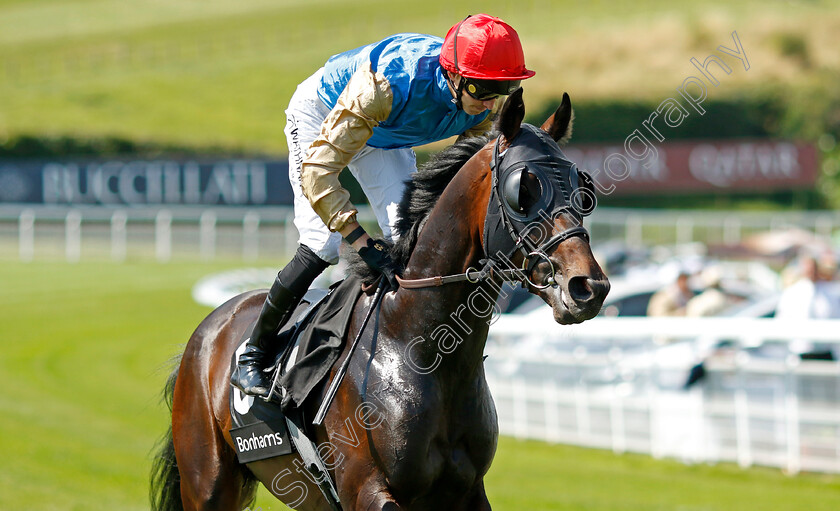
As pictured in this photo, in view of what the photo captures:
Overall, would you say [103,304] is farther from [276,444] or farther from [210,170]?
[276,444]

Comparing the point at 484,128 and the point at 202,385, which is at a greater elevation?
the point at 484,128

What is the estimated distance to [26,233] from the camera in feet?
69.3

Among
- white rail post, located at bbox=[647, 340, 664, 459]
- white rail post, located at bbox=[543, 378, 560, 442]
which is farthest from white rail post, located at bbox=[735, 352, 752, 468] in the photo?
white rail post, located at bbox=[543, 378, 560, 442]

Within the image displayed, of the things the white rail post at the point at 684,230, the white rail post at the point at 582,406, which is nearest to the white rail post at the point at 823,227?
the white rail post at the point at 684,230

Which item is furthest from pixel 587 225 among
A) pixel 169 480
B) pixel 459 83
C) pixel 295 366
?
pixel 459 83

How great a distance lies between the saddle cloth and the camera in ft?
10.8

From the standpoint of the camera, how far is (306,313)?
3.57 meters

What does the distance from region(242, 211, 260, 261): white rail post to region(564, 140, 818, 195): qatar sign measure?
13.7 metres

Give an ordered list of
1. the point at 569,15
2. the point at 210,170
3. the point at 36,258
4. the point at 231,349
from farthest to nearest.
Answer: the point at 569,15, the point at 210,170, the point at 36,258, the point at 231,349

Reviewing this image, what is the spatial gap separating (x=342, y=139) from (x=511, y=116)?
59 centimetres

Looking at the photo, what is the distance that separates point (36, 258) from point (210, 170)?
5.08 meters

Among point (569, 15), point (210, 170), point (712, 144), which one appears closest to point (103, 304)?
point (210, 170)

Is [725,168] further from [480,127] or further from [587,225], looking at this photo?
[480,127]

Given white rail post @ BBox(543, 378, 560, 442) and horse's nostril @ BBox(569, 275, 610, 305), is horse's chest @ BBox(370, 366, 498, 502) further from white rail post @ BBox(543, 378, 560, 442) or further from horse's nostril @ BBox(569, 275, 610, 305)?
white rail post @ BBox(543, 378, 560, 442)
